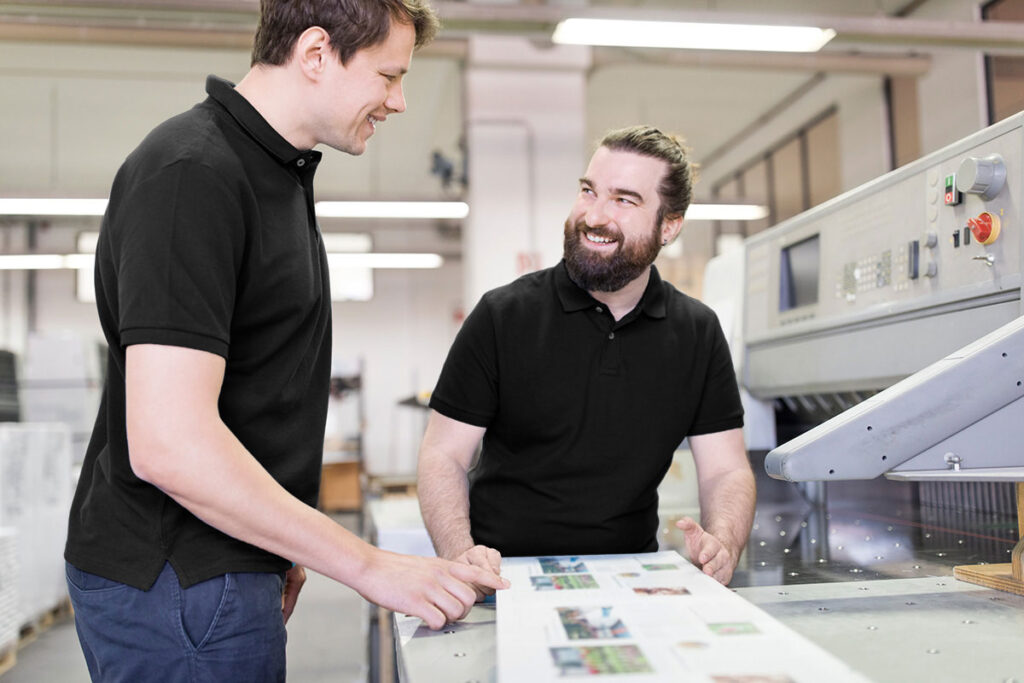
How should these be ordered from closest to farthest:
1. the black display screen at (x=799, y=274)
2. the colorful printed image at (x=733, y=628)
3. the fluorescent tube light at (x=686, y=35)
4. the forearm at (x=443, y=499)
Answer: the colorful printed image at (x=733, y=628)
the forearm at (x=443, y=499)
the black display screen at (x=799, y=274)
the fluorescent tube light at (x=686, y=35)

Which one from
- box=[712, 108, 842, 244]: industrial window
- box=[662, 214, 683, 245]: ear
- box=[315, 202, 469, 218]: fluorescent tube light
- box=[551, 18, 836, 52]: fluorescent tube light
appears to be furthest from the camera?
box=[712, 108, 842, 244]: industrial window

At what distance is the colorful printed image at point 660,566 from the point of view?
106 centimetres

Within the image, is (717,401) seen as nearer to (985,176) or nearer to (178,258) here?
(985,176)

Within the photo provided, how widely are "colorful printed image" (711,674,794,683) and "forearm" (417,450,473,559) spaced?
0.80 meters

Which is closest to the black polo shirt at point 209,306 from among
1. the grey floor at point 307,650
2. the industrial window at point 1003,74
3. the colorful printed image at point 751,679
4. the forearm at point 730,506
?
the colorful printed image at point 751,679

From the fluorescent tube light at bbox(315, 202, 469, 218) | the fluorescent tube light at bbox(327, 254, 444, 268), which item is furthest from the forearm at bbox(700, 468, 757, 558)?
the fluorescent tube light at bbox(327, 254, 444, 268)

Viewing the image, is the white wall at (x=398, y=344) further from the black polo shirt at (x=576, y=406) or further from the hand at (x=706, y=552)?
the hand at (x=706, y=552)

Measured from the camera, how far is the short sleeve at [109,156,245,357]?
83 centimetres

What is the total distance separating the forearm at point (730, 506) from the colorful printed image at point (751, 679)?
0.72 metres

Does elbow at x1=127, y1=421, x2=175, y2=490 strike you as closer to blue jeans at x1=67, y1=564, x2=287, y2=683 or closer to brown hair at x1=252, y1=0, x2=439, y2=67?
blue jeans at x1=67, y1=564, x2=287, y2=683

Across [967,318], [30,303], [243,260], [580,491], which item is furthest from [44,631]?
[30,303]

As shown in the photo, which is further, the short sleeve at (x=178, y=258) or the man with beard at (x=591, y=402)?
the man with beard at (x=591, y=402)

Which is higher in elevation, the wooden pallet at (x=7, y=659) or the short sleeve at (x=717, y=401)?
the short sleeve at (x=717, y=401)

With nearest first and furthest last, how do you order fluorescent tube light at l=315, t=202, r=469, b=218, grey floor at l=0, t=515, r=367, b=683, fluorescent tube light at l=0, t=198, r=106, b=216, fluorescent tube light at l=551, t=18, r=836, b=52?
grey floor at l=0, t=515, r=367, b=683
fluorescent tube light at l=551, t=18, r=836, b=52
fluorescent tube light at l=0, t=198, r=106, b=216
fluorescent tube light at l=315, t=202, r=469, b=218
